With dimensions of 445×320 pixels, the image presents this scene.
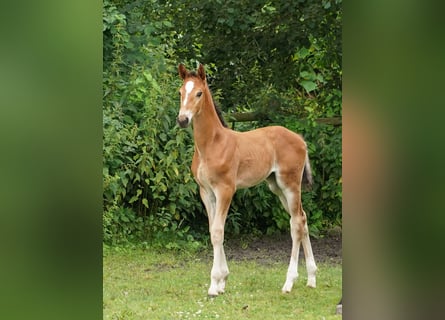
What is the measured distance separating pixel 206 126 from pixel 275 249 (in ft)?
5.12

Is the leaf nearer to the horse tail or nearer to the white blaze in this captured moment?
the horse tail

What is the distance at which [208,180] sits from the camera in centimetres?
412

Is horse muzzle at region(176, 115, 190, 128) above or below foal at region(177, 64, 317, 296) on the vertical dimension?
above

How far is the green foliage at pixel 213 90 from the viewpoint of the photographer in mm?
5180

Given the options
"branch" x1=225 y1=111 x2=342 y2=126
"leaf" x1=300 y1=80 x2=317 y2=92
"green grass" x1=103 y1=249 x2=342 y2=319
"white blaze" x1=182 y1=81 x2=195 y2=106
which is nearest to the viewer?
"green grass" x1=103 y1=249 x2=342 y2=319

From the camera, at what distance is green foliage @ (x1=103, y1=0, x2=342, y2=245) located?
17.0 ft

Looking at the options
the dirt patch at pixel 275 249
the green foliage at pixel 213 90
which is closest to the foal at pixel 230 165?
the dirt patch at pixel 275 249

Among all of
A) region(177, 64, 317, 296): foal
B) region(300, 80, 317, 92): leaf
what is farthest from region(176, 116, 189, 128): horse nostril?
region(300, 80, 317, 92): leaf

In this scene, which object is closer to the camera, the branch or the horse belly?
the horse belly

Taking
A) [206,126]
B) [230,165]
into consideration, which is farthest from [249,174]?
[206,126]
